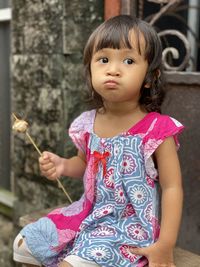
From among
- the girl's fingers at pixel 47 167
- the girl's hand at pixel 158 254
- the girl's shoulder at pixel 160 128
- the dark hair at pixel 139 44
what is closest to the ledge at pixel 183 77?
the dark hair at pixel 139 44

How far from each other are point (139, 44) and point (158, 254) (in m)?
0.76

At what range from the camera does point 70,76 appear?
2797 mm

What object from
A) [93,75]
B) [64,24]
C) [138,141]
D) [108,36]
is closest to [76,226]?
[138,141]

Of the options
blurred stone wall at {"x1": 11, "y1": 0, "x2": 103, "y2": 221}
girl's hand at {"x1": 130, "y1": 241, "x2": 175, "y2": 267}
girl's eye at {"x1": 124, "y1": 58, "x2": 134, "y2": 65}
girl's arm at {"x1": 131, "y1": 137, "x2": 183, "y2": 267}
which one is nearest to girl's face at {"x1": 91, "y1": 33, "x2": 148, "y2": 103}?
girl's eye at {"x1": 124, "y1": 58, "x2": 134, "y2": 65}

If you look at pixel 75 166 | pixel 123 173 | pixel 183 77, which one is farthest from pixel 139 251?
pixel 183 77

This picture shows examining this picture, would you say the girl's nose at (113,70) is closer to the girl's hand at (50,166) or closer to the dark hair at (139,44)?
the dark hair at (139,44)

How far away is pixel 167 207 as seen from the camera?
176 cm

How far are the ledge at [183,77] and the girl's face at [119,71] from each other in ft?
2.10

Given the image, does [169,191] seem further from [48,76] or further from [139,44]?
[48,76]

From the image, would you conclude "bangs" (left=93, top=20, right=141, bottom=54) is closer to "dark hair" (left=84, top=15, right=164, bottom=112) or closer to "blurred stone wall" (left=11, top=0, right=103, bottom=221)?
"dark hair" (left=84, top=15, right=164, bottom=112)

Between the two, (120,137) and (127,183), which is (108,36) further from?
(127,183)

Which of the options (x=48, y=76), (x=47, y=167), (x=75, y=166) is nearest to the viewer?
(x=47, y=167)

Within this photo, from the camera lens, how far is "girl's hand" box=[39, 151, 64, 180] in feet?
6.74

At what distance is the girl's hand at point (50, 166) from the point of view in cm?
205
